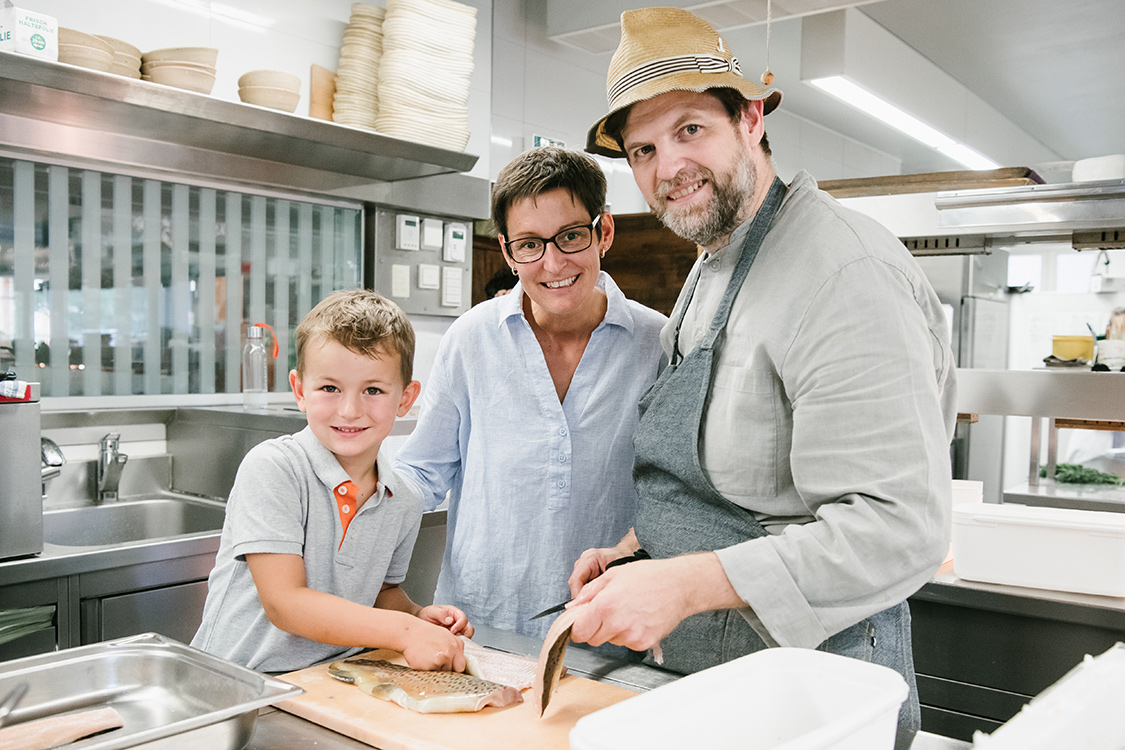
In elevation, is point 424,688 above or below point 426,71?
below

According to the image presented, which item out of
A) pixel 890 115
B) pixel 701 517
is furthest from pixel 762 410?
pixel 890 115

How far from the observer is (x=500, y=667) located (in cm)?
124

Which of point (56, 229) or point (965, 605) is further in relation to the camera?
point (56, 229)

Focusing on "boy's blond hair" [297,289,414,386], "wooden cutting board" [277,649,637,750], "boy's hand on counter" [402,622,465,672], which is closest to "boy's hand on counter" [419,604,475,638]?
"boy's hand on counter" [402,622,465,672]

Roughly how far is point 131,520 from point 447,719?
215cm

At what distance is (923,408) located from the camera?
3.36ft

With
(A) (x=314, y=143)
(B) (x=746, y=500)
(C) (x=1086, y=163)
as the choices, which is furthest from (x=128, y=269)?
(C) (x=1086, y=163)

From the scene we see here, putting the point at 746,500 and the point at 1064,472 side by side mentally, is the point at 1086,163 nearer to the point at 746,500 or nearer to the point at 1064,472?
the point at 1064,472

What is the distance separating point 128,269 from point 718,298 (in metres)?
2.31

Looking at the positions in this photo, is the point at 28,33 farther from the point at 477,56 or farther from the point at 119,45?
the point at 477,56

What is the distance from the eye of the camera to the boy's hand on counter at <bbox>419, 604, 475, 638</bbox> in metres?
1.37

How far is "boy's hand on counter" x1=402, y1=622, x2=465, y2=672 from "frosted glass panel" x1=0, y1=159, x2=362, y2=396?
2040mm

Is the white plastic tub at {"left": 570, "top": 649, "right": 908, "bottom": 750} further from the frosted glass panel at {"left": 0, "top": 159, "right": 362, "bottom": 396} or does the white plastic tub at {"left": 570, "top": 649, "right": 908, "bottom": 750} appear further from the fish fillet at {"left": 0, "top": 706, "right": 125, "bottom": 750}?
the frosted glass panel at {"left": 0, "top": 159, "right": 362, "bottom": 396}

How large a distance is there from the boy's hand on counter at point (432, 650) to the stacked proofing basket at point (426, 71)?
235 centimetres
